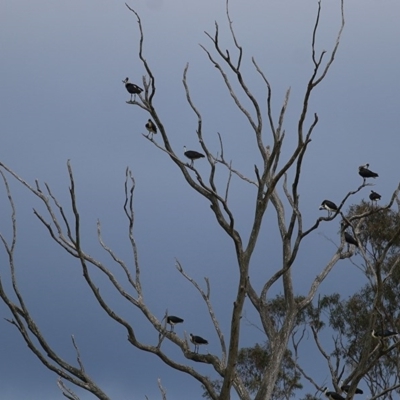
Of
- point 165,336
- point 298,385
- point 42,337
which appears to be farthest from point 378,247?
point 42,337

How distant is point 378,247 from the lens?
18.6 m

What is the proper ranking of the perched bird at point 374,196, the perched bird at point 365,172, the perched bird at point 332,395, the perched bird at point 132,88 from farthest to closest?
the perched bird at point 374,196 → the perched bird at point 365,172 → the perched bird at point 332,395 → the perched bird at point 132,88

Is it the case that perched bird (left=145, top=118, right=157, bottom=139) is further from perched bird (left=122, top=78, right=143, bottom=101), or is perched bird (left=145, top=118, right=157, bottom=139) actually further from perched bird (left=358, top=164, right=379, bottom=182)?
perched bird (left=358, top=164, right=379, bottom=182)

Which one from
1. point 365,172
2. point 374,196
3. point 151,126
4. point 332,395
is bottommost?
point 151,126

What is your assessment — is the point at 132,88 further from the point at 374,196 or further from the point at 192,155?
the point at 374,196

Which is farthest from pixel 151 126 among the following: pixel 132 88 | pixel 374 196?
pixel 374 196

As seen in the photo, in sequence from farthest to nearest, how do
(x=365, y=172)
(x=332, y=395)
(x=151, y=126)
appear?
(x=365, y=172)
(x=332, y=395)
(x=151, y=126)

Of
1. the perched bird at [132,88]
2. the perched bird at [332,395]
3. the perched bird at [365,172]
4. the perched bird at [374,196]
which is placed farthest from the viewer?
the perched bird at [374,196]

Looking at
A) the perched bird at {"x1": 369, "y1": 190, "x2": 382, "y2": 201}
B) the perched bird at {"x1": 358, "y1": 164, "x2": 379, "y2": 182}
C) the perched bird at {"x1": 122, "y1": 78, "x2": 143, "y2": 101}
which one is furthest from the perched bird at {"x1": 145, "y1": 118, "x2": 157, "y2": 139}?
the perched bird at {"x1": 369, "y1": 190, "x2": 382, "y2": 201}

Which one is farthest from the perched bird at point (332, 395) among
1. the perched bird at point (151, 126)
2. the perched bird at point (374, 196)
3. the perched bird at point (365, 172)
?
the perched bird at point (151, 126)

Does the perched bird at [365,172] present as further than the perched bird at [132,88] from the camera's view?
Result: Yes

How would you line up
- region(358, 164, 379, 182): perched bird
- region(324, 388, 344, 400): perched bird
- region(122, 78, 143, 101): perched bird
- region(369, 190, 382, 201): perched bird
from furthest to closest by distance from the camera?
region(369, 190, 382, 201): perched bird
region(358, 164, 379, 182): perched bird
region(324, 388, 344, 400): perched bird
region(122, 78, 143, 101): perched bird

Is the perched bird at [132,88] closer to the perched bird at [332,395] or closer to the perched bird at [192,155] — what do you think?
the perched bird at [192,155]

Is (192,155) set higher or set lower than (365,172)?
lower
